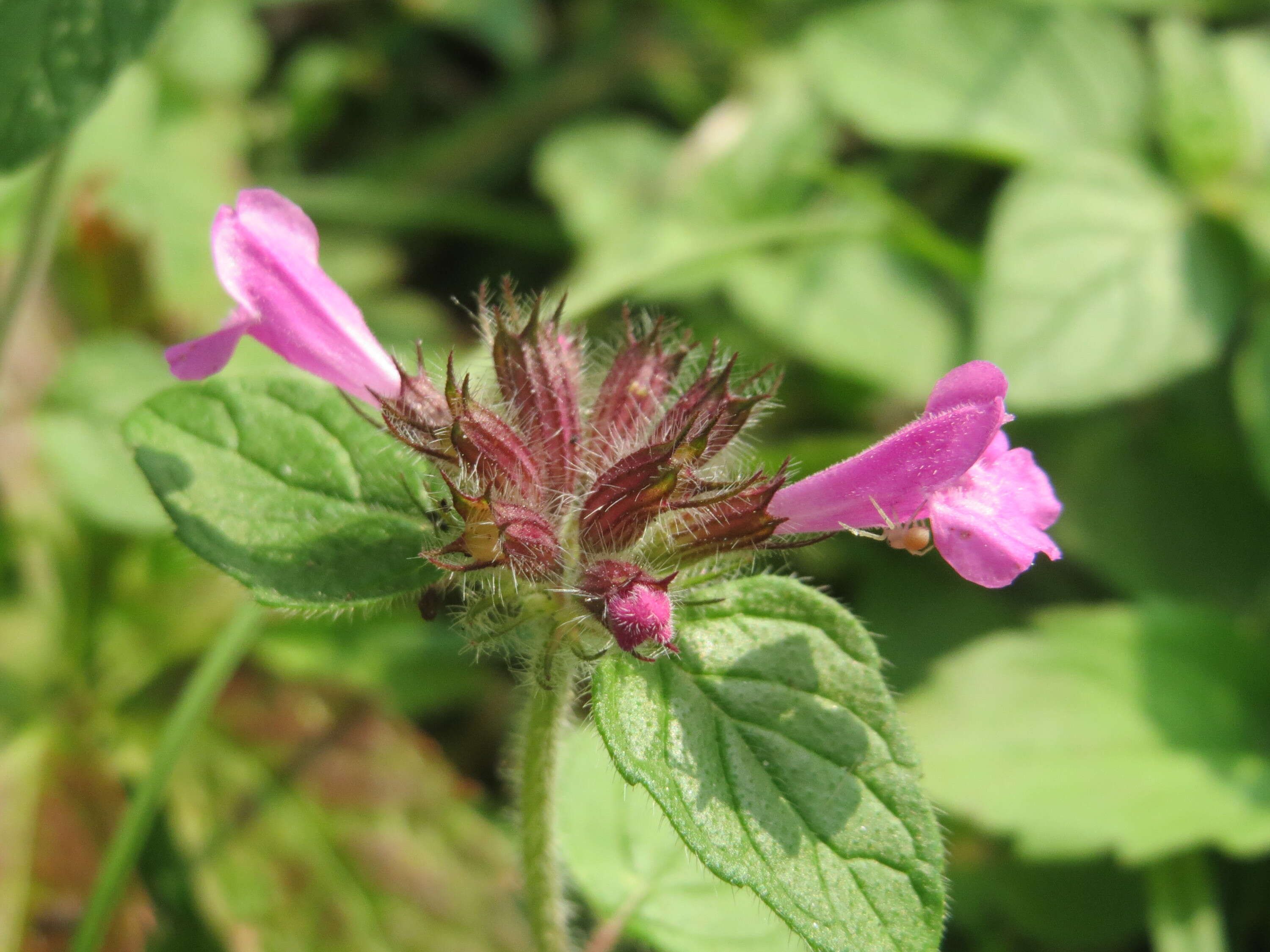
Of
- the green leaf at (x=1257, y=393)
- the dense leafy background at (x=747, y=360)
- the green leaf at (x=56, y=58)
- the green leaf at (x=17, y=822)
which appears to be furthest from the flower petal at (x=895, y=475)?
the green leaf at (x=17, y=822)

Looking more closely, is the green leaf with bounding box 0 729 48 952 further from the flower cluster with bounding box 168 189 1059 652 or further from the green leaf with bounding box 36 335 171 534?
the flower cluster with bounding box 168 189 1059 652

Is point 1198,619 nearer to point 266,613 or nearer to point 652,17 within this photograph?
point 266,613

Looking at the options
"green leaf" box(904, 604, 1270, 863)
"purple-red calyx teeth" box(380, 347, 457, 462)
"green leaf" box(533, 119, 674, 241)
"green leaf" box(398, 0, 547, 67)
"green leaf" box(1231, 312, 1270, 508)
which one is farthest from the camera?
"green leaf" box(398, 0, 547, 67)

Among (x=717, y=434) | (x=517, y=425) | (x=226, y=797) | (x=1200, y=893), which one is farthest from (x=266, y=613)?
(x=1200, y=893)

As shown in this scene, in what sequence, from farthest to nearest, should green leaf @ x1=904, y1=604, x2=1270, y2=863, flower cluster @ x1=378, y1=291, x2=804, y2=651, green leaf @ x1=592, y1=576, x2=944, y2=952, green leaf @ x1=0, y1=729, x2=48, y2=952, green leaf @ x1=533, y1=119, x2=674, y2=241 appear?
green leaf @ x1=533, y1=119, x2=674, y2=241
green leaf @ x1=0, y1=729, x2=48, y2=952
green leaf @ x1=904, y1=604, x2=1270, y2=863
flower cluster @ x1=378, y1=291, x2=804, y2=651
green leaf @ x1=592, y1=576, x2=944, y2=952

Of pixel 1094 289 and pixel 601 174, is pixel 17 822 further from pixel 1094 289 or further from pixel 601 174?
pixel 1094 289

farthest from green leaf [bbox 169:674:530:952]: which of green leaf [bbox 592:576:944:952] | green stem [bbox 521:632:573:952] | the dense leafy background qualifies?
green leaf [bbox 592:576:944:952]

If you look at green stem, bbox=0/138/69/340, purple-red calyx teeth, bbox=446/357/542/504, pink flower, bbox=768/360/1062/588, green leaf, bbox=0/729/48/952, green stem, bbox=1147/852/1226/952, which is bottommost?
green stem, bbox=1147/852/1226/952
